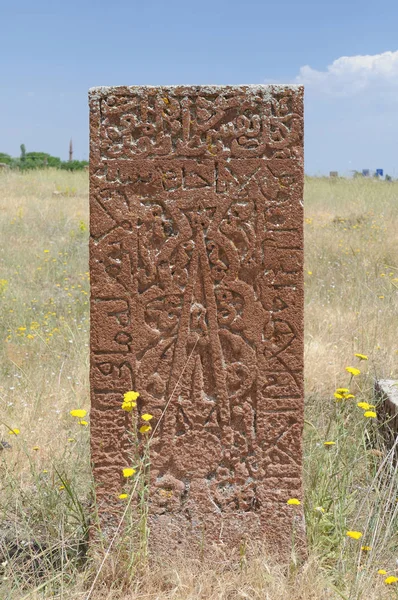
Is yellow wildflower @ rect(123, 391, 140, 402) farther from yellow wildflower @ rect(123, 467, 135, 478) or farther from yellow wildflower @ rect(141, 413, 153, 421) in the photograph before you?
yellow wildflower @ rect(123, 467, 135, 478)

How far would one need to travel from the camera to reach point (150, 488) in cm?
246

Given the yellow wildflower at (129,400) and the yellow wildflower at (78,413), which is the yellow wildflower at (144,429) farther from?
Result: the yellow wildflower at (78,413)

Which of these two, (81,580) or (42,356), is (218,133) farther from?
(42,356)

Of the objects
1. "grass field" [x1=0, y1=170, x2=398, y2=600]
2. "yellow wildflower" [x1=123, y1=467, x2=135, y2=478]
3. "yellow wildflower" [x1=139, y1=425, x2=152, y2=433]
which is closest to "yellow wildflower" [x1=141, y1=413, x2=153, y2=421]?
"yellow wildflower" [x1=139, y1=425, x2=152, y2=433]

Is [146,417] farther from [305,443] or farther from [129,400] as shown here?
[305,443]

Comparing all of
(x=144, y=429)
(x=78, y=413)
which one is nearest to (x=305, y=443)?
(x=144, y=429)

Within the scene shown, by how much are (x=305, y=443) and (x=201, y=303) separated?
4.04ft

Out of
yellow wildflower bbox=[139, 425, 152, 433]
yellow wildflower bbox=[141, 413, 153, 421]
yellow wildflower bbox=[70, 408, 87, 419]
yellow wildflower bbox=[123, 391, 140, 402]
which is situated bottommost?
yellow wildflower bbox=[139, 425, 152, 433]

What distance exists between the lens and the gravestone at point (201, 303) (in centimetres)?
236

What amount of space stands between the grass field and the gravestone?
163 mm

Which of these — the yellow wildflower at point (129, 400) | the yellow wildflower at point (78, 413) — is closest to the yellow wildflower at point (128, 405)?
the yellow wildflower at point (129, 400)

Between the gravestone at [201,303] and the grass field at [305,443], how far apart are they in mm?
163

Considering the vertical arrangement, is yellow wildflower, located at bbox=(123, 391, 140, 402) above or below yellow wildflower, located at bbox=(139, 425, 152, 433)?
above

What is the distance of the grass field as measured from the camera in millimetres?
2330
